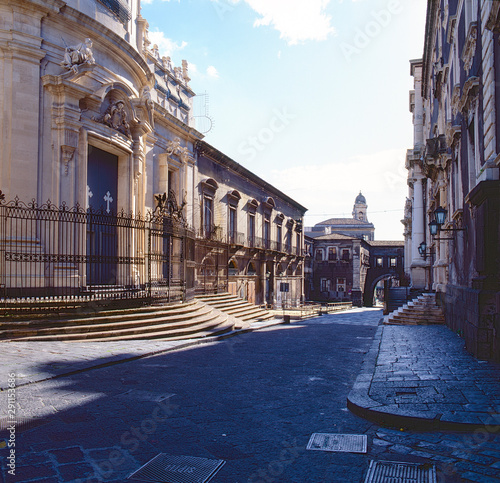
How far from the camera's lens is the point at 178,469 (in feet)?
12.7

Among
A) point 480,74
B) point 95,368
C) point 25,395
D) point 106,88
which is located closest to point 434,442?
point 25,395

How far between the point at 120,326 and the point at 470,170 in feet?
30.2

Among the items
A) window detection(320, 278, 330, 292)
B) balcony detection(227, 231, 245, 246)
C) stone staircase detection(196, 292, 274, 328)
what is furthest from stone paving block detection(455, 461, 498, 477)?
window detection(320, 278, 330, 292)

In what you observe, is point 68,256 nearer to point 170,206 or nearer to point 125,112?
point 170,206

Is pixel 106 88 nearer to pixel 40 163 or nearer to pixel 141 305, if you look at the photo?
pixel 40 163

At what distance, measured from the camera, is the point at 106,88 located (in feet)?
46.8

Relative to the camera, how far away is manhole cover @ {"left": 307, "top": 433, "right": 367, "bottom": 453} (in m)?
4.32

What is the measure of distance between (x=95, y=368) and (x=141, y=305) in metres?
4.86

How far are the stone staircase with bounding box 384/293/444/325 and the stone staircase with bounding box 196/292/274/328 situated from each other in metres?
5.66

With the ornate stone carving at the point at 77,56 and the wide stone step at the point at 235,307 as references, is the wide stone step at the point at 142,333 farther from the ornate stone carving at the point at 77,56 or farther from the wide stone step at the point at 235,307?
the ornate stone carving at the point at 77,56

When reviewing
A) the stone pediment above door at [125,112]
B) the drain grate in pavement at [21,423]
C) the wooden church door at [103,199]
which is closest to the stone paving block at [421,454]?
the drain grate in pavement at [21,423]

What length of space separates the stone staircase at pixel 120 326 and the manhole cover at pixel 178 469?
21.8 ft

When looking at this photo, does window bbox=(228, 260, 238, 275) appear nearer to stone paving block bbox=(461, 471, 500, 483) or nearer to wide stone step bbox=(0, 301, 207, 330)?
wide stone step bbox=(0, 301, 207, 330)

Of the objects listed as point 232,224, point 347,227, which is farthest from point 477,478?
point 347,227
